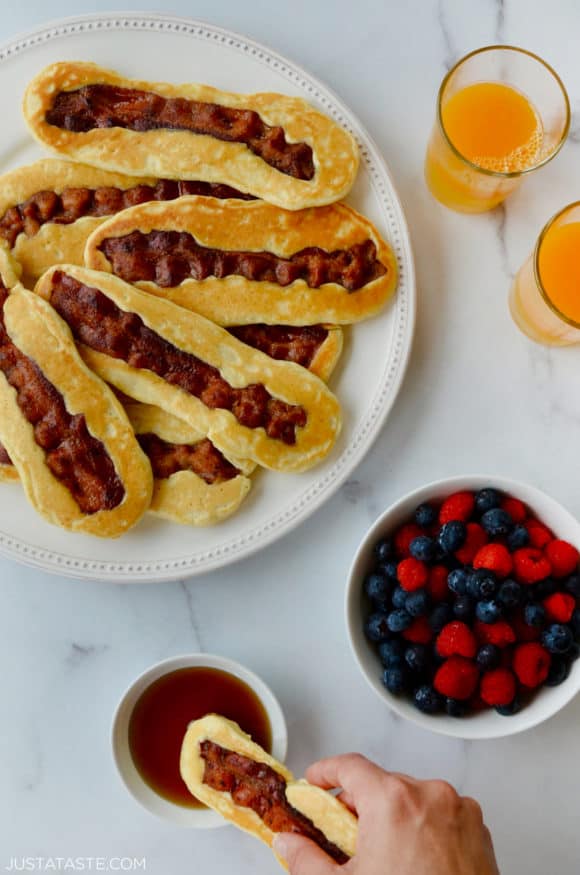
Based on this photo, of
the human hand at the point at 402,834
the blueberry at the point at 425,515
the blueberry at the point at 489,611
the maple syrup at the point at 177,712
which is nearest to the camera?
the human hand at the point at 402,834

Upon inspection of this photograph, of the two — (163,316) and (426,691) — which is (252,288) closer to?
(163,316)

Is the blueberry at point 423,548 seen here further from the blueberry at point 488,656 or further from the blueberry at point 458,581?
the blueberry at point 488,656

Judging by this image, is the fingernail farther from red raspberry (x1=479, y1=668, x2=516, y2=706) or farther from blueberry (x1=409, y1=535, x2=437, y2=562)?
blueberry (x1=409, y1=535, x2=437, y2=562)

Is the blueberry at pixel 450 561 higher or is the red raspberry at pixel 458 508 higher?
the red raspberry at pixel 458 508

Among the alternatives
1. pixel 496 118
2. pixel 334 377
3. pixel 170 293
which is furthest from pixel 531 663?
pixel 496 118

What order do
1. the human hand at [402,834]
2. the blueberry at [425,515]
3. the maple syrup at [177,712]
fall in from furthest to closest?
the maple syrup at [177,712]
the blueberry at [425,515]
the human hand at [402,834]

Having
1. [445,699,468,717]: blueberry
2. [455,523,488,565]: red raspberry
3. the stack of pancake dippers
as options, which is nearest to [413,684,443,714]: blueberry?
[445,699,468,717]: blueberry

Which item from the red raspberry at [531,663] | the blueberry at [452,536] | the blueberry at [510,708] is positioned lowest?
the blueberry at [510,708]

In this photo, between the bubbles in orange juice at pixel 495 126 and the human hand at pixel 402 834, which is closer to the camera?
the human hand at pixel 402 834

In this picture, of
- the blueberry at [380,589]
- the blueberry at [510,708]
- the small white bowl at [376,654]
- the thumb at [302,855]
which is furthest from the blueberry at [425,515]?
the thumb at [302,855]
